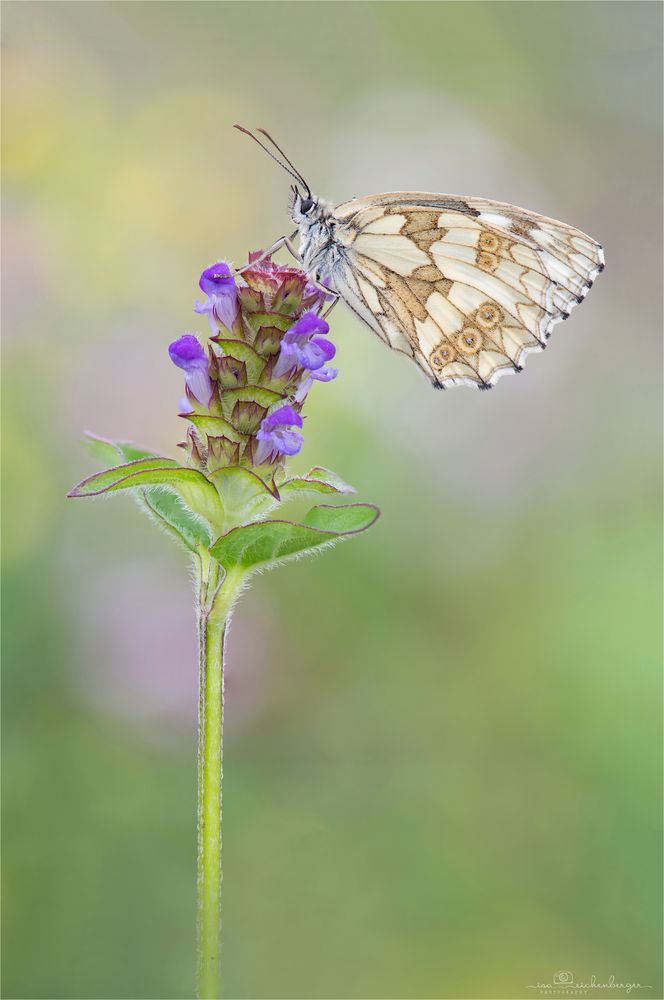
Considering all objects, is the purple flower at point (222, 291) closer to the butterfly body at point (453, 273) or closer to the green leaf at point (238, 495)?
the green leaf at point (238, 495)

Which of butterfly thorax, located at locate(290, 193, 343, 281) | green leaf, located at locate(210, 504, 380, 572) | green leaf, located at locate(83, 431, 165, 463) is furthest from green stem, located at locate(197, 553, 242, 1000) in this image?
butterfly thorax, located at locate(290, 193, 343, 281)

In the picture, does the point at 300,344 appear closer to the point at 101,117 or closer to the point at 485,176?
the point at 101,117

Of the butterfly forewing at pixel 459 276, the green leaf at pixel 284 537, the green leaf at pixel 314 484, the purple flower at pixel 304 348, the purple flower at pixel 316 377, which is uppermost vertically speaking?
the butterfly forewing at pixel 459 276

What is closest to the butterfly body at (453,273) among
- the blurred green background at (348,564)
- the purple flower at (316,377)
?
the purple flower at (316,377)

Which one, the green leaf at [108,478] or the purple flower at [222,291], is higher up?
the purple flower at [222,291]

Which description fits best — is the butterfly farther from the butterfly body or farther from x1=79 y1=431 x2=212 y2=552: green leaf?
x1=79 y1=431 x2=212 y2=552: green leaf

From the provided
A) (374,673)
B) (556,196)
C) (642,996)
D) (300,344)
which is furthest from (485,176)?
(642,996)

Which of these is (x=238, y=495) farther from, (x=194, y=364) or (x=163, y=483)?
(x=194, y=364)
